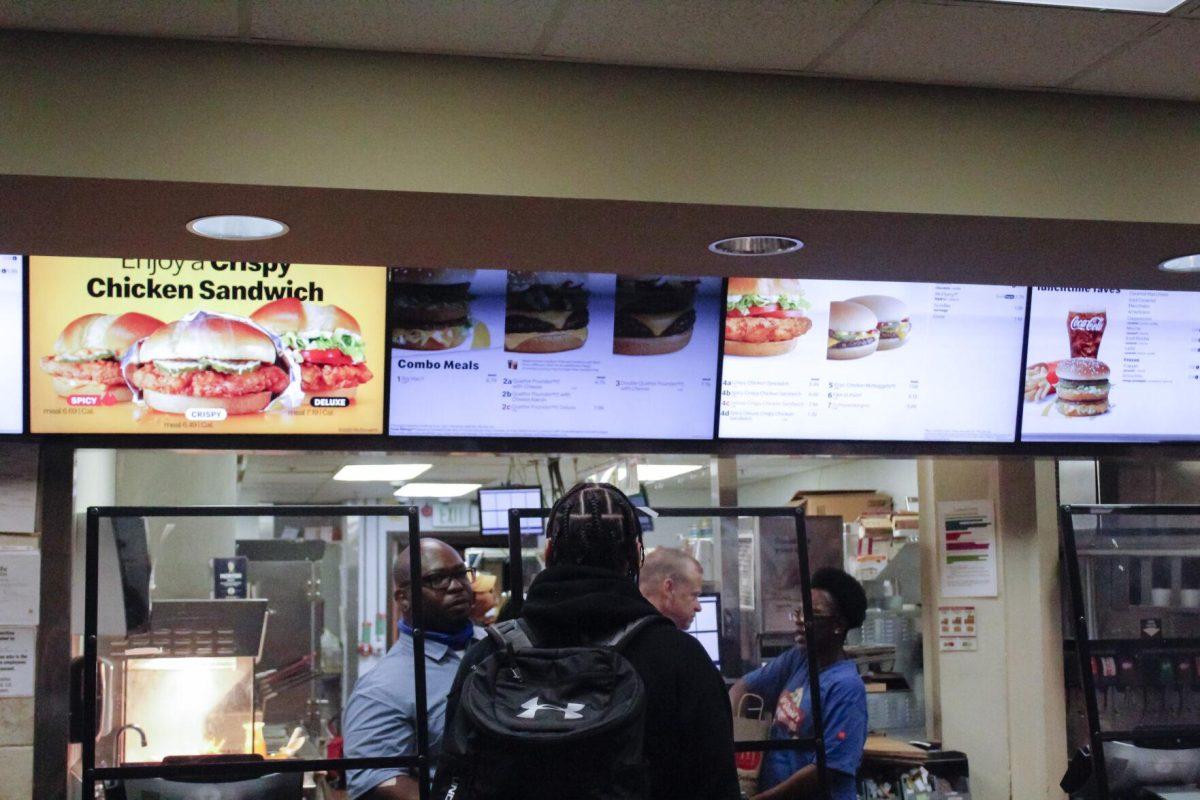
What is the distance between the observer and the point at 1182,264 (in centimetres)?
375

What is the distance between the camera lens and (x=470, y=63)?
298cm

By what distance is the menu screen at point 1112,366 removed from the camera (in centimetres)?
477

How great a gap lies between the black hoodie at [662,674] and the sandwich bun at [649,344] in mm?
2174

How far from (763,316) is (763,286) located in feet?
0.36

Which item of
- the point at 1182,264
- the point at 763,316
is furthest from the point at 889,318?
the point at 1182,264

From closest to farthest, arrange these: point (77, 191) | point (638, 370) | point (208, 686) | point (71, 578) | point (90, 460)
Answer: point (77, 191), point (208, 686), point (71, 578), point (638, 370), point (90, 460)

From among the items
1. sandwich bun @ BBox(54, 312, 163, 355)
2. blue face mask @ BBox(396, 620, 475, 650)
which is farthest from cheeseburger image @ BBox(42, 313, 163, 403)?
blue face mask @ BBox(396, 620, 475, 650)

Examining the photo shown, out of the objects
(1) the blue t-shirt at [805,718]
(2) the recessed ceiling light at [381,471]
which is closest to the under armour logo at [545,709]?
(1) the blue t-shirt at [805,718]

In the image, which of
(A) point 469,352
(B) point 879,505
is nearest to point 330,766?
(A) point 469,352

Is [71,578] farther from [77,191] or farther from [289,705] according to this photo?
[77,191]

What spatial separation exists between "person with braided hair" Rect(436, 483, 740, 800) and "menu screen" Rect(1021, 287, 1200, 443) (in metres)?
2.93

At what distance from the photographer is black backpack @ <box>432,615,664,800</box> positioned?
2.06 m

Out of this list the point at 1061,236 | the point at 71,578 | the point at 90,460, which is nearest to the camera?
the point at 1061,236

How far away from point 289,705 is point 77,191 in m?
1.58
